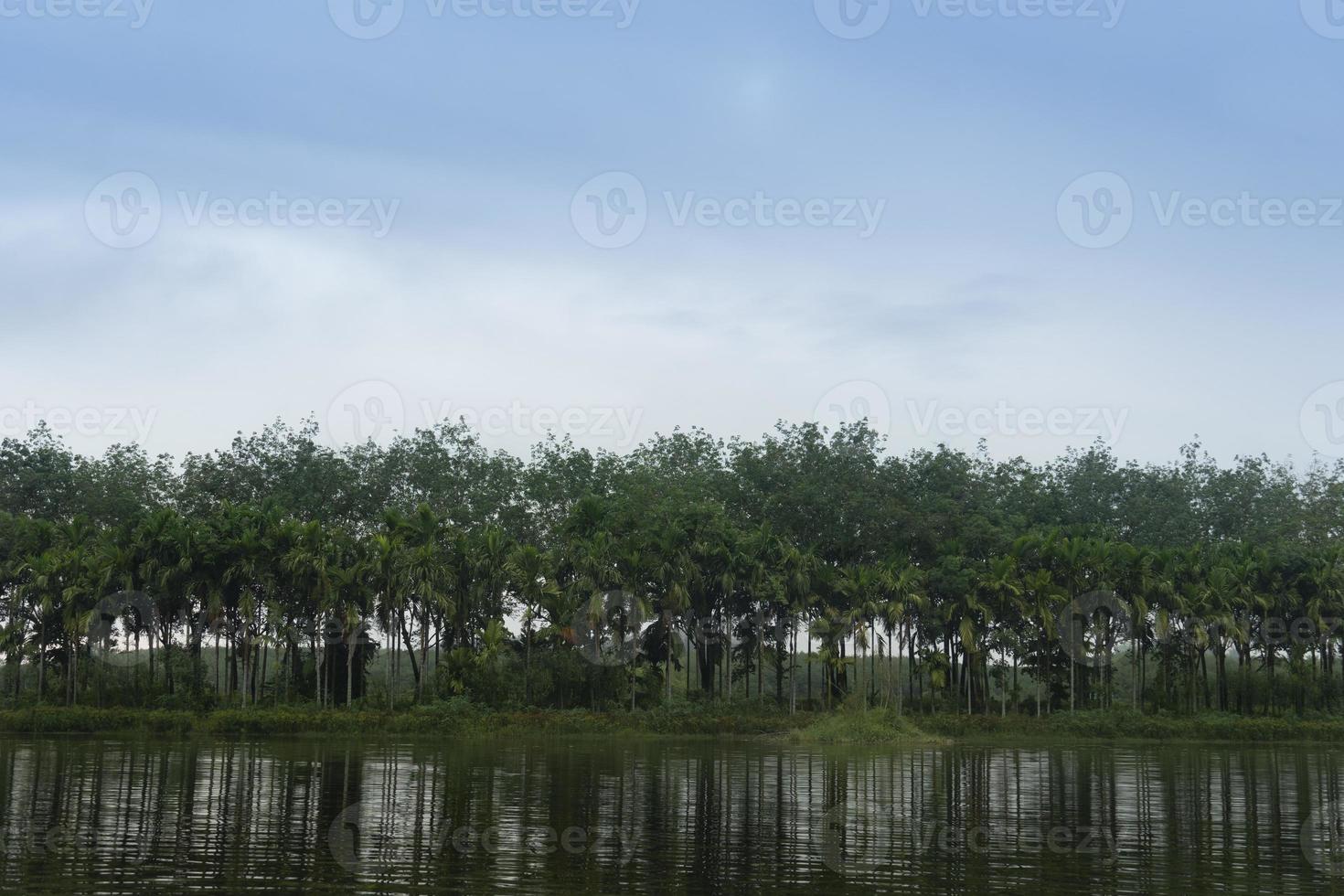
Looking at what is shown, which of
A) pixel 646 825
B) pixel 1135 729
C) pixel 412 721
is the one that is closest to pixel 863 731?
pixel 1135 729

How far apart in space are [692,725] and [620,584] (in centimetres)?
761

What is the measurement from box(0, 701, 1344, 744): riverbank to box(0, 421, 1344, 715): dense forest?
3068 millimetres

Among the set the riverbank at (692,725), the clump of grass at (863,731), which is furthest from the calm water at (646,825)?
the riverbank at (692,725)

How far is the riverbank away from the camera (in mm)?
53000

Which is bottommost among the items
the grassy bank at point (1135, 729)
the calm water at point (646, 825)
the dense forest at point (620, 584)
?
the grassy bank at point (1135, 729)

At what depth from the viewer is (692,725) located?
57438 millimetres

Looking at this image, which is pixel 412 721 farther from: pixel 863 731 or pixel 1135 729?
pixel 1135 729

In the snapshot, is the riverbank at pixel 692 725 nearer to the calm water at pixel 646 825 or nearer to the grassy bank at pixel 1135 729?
the grassy bank at pixel 1135 729

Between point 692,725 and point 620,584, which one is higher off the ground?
point 620,584

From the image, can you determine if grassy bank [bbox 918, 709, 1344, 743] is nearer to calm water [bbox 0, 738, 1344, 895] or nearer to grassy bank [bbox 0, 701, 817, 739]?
grassy bank [bbox 0, 701, 817, 739]

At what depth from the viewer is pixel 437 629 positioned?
6144cm

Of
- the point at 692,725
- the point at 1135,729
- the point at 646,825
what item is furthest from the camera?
the point at 1135,729

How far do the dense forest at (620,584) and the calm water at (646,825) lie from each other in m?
17.9

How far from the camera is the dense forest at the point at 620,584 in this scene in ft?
192
